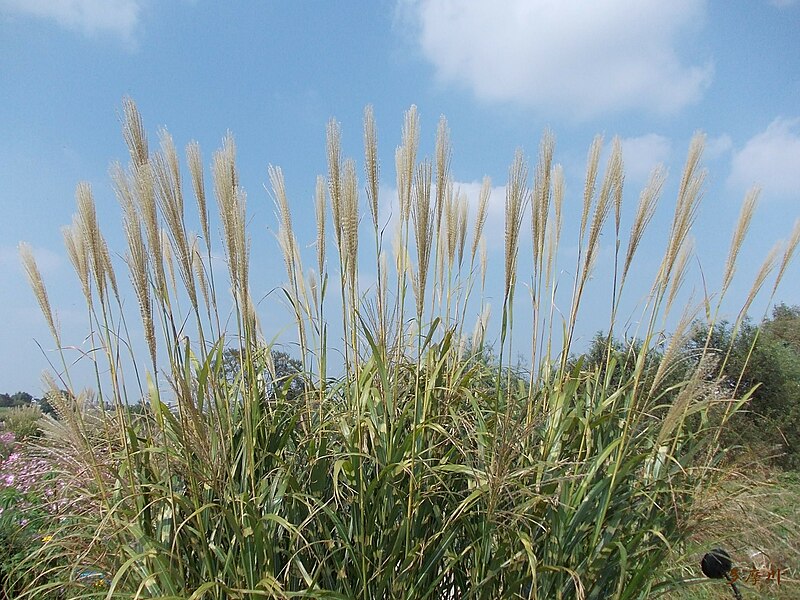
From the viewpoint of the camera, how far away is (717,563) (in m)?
2.52

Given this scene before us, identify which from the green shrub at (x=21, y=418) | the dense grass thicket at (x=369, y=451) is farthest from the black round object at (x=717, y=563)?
the green shrub at (x=21, y=418)

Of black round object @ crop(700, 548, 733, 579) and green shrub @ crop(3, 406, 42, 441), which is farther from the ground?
green shrub @ crop(3, 406, 42, 441)

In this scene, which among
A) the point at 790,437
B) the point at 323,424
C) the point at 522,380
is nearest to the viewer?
the point at 323,424

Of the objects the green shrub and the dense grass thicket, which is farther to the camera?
the green shrub

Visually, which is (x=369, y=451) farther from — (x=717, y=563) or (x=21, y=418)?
(x=21, y=418)

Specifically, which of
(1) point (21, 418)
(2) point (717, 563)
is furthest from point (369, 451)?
(1) point (21, 418)

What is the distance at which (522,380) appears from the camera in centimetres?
262

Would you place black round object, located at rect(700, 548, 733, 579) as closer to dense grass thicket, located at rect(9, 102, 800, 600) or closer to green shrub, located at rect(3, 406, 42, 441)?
dense grass thicket, located at rect(9, 102, 800, 600)

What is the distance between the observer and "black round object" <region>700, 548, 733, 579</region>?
8.18 feet

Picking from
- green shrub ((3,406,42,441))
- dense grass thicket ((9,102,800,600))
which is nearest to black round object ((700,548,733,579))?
dense grass thicket ((9,102,800,600))

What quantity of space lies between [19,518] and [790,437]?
26.9 ft

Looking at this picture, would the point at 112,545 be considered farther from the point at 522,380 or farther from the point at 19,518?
the point at 19,518

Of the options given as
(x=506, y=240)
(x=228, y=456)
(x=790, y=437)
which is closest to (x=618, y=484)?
(x=506, y=240)

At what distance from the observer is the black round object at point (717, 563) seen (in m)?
2.49
